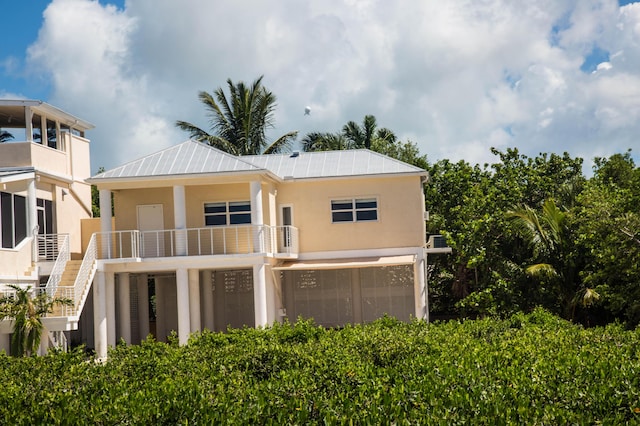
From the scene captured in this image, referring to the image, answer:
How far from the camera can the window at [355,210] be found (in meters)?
30.0

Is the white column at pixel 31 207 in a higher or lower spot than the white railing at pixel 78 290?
higher

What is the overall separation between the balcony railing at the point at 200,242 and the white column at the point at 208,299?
280 centimetres

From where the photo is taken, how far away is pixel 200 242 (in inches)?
1143

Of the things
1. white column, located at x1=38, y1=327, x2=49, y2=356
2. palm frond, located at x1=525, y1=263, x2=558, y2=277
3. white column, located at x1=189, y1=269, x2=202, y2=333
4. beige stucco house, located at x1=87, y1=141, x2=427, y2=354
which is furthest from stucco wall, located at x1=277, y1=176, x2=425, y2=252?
white column, located at x1=38, y1=327, x2=49, y2=356

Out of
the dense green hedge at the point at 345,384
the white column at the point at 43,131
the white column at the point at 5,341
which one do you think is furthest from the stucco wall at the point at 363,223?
the dense green hedge at the point at 345,384

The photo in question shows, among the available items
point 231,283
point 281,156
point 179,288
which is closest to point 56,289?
point 179,288

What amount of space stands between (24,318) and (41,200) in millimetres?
6059

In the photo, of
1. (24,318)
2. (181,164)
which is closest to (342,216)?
(181,164)

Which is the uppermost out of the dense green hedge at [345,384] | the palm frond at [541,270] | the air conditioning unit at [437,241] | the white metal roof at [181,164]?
the white metal roof at [181,164]

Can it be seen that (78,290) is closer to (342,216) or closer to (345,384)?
(342,216)

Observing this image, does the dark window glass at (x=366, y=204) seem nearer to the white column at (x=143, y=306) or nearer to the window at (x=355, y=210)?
the window at (x=355, y=210)

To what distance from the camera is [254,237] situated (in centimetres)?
2725

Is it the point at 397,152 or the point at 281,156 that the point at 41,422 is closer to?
the point at 281,156

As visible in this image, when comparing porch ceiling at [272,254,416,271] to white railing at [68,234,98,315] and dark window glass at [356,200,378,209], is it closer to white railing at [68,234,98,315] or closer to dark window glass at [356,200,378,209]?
dark window glass at [356,200,378,209]
